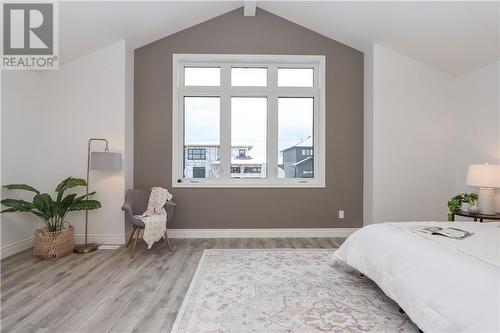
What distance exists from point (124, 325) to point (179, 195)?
2.47 m

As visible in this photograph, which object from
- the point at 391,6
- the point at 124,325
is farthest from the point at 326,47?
the point at 124,325

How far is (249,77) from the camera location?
14.9ft

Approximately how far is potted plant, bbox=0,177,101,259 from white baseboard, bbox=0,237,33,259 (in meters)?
0.34

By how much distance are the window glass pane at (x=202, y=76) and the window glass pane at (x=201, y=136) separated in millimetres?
237

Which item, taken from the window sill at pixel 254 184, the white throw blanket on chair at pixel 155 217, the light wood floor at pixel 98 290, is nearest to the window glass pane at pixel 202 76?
the window sill at pixel 254 184

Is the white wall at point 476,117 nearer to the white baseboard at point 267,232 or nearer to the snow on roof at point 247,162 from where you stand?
the white baseboard at point 267,232

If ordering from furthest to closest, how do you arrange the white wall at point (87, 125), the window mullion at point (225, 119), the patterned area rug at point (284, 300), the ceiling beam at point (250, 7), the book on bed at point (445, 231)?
1. the window mullion at point (225, 119)
2. the ceiling beam at point (250, 7)
3. the white wall at point (87, 125)
4. the book on bed at point (445, 231)
5. the patterned area rug at point (284, 300)

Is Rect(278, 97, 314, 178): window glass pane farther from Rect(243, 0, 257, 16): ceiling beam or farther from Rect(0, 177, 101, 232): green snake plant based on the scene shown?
Rect(0, 177, 101, 232): green snake plant

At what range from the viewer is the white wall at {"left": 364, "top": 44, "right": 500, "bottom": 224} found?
13.2 ft

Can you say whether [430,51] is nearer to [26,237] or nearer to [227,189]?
[227,189]

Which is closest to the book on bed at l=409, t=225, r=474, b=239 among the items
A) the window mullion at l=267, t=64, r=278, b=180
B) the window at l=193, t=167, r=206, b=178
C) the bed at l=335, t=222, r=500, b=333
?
the bed at l=335, t=222, r=500, b=333

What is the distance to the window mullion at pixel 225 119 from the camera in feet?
14.7

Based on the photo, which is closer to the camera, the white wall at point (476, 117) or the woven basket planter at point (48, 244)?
the woven basket planter at point (48, 244)

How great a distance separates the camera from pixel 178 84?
4402mm
